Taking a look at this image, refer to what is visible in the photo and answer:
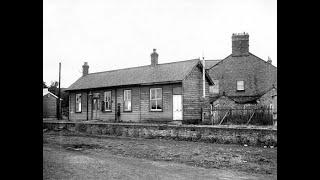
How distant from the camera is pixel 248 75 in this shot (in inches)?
1428

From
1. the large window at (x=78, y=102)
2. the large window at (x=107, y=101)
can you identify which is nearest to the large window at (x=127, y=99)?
the large window at (x=107, y=101)

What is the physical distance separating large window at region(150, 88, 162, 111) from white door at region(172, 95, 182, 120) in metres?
1.26

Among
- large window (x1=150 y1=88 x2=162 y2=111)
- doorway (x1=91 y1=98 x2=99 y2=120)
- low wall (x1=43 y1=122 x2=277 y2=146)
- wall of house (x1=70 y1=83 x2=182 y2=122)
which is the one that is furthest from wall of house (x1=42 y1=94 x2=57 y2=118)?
large window (x1=150 y1=88 x2=162 y2=111)

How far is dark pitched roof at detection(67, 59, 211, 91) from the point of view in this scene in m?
24.9

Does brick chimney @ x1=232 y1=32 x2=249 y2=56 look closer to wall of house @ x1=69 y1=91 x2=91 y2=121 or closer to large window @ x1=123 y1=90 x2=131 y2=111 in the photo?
large window @ x1=123 y1=90 x2=131 y2=111

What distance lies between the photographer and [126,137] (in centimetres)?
1984

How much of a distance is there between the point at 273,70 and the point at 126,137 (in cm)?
2238

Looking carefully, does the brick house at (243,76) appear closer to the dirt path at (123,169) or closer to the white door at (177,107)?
the white door at (177,107)

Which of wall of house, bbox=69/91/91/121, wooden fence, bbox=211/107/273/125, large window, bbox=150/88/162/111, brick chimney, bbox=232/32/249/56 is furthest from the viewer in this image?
brick chimney, bbox=232/32/249/56

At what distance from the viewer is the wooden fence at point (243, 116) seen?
21469 mm

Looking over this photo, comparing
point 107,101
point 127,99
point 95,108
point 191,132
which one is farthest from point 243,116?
point 95,108

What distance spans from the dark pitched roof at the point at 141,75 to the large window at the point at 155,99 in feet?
2.38

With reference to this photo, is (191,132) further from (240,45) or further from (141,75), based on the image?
(240,45)
